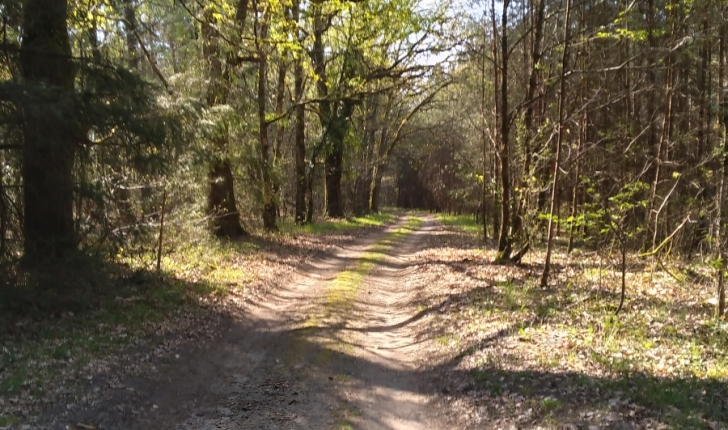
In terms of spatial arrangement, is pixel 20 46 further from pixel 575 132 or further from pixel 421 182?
pixel 421 182

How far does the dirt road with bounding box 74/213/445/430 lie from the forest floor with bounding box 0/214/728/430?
0.10 ft

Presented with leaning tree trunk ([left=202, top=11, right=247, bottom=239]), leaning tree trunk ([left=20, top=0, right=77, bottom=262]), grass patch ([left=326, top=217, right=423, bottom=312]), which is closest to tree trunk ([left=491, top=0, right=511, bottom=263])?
grass patch ([left=326, top=217, right=423, bottom=312])

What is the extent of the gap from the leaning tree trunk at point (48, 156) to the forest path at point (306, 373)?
3.21 m

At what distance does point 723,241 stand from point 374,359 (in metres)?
6.08

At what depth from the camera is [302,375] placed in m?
7.38

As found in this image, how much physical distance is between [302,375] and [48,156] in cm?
499

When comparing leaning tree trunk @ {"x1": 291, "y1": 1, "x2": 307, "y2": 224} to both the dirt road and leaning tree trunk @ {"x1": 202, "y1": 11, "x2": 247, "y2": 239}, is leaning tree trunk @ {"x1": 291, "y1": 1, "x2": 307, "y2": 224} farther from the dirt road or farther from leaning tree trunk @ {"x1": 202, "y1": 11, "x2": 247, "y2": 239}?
the dirt road

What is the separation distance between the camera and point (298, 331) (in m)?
9.48

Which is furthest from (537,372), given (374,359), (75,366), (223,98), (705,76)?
(705,76)

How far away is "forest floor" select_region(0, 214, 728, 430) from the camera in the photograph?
5.84m

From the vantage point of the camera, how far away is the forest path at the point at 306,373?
611cm

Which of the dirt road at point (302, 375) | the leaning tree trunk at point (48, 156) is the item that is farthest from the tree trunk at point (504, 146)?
the leaning tree trunk at point (48, 156)

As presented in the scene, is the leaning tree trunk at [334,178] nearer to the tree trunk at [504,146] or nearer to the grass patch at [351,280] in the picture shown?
the grass patch at [351,280]

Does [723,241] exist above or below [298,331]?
above
